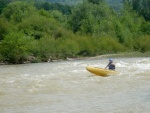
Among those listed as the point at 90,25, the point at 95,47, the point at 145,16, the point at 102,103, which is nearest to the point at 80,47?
the point at 95,47

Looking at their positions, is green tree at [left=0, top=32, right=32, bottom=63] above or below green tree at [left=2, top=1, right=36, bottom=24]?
below

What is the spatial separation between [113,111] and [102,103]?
5.10 ft

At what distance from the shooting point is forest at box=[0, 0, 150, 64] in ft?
141

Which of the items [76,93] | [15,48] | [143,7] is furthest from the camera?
[143,7]

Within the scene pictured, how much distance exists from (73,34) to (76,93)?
115ft

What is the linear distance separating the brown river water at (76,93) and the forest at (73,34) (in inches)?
646

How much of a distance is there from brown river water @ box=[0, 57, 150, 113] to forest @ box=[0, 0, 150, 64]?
16397 mm

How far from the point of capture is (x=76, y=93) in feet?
63.2

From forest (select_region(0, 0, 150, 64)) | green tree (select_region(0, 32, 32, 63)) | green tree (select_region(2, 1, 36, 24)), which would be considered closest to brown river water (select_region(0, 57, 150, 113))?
green tree (select_region(0, 32, 32, 63))

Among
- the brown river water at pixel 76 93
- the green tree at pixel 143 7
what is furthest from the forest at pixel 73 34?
the brown river water at pixel 76 93

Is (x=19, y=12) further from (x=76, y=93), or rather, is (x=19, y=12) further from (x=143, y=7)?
(x=76, y=93)

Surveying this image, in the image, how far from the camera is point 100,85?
21688 millimetres

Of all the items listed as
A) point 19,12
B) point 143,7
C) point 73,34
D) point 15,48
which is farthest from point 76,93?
point 143,7

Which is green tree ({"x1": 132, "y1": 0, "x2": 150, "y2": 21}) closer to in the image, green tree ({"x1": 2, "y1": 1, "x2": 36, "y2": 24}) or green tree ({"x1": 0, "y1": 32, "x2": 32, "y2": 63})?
green tree ({"x1": 2, "y1": 1, "x2": 36, "y2": 24})
